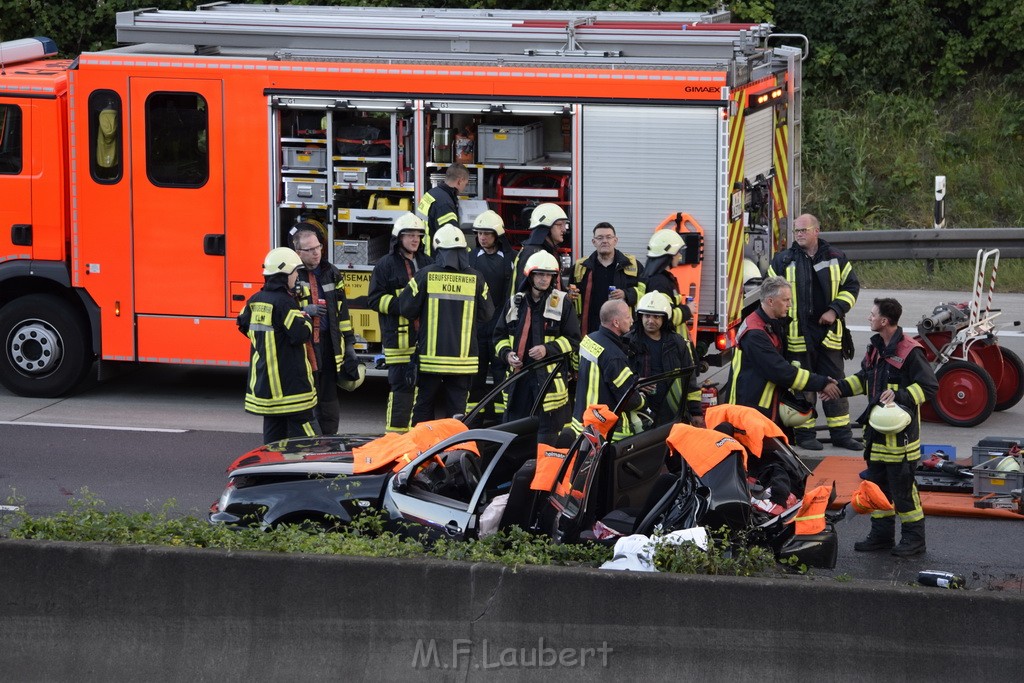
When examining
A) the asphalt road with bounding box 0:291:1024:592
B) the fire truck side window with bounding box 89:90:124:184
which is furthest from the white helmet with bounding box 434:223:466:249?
the fire truck side window with bounding box 89:90:124:184

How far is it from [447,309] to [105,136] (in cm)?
360

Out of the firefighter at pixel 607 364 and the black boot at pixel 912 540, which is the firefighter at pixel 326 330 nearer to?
the firefighter at pixel 607 364

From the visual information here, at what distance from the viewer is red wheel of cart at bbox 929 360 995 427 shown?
1102 centimetres

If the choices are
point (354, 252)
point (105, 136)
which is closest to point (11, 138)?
point (105, 136)

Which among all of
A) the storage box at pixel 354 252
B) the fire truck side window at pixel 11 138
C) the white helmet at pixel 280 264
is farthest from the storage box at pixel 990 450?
the fire truck side window at pixel 11 138

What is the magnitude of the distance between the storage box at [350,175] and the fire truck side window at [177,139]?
1.05 meters

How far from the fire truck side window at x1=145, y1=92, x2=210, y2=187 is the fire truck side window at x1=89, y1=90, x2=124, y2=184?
25cm

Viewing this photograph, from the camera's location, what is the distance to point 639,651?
18.2ft

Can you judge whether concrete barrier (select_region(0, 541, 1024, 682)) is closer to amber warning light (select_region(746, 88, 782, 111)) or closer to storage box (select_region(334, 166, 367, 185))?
storage box (select_region(334, 166, 367, 185))

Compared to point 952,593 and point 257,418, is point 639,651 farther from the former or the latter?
point 257,418

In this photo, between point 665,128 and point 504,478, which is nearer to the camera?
point 504,478

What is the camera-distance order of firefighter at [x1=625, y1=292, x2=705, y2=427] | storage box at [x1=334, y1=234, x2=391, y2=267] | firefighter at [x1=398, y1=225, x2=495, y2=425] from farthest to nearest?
storage box at [x1=334, y1=234, x2=391, y2=267]
firefighter at [x1=398, y1=225, x2=495, y2=425]
firefighter at [x1=625, y1=292, x2=705, y2=427]

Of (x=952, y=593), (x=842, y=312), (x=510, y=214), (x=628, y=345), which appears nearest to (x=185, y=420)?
(x=510, y=214)

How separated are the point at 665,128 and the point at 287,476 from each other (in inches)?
181
